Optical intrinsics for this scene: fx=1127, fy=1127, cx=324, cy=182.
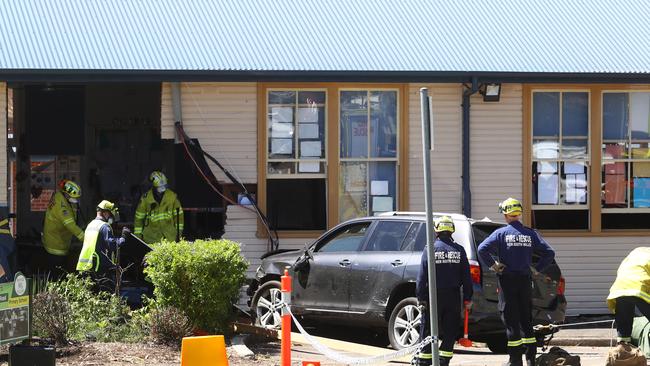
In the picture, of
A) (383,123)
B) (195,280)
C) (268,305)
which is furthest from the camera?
(383,123)

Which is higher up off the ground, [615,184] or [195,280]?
[615,184]

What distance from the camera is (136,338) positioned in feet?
43.0

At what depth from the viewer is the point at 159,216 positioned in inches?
663

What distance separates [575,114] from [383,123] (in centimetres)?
310

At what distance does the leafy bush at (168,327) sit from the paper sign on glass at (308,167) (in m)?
5.01

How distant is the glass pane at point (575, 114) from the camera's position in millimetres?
17969

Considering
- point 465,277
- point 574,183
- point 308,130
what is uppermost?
point 308,130

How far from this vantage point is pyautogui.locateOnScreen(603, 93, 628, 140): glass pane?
59.3 ft

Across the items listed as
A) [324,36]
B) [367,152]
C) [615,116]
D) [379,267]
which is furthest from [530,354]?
[324,36]

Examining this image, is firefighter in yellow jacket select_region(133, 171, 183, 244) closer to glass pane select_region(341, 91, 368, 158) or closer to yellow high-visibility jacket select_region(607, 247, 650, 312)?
glass pane select_region(341, 91, 368, 158)

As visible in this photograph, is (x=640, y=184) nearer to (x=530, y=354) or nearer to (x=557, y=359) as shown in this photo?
(x=530, y=354)

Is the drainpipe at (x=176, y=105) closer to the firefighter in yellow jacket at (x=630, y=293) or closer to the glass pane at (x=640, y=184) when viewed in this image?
the glass pane at (x=640, y=184)

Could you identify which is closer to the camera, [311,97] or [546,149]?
[311,97]

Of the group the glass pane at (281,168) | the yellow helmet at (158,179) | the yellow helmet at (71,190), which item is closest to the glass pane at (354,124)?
the glass pane at (281,168)
